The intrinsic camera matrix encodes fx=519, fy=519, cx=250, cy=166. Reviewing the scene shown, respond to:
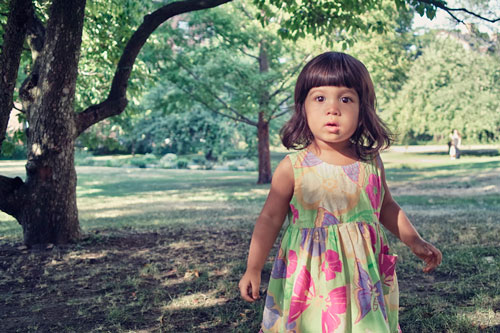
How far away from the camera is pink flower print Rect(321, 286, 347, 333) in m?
2.25

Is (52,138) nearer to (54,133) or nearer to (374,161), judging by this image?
(54,133)

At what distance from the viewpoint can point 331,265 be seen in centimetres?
228

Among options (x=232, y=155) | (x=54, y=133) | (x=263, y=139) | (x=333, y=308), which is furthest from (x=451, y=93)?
(x=333, y=308)

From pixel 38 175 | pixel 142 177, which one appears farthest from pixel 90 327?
pixel 142 177

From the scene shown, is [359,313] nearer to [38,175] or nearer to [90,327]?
[90,327]

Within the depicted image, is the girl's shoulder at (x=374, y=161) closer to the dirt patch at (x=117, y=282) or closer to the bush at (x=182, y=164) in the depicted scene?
the dirt patch at (x=117, y=282)

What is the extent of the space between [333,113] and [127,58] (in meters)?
4.87

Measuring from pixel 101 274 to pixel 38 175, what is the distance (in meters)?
1.66

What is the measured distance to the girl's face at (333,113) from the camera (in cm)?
237

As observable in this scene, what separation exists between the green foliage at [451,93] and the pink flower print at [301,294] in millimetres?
27208

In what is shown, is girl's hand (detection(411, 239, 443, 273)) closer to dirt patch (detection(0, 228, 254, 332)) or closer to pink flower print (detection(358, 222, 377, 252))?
pink flower print (detection(358, 222, 377, 252))

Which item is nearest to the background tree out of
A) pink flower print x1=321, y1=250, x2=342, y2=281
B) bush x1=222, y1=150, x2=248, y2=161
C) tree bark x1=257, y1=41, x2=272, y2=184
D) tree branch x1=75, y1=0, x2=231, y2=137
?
tree bark x1=257, y1=41, x2=272, y2=184

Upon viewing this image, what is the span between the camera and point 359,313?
2.25m

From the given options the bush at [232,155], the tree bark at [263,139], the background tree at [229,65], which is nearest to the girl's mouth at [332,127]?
the background tree at [229,65]
